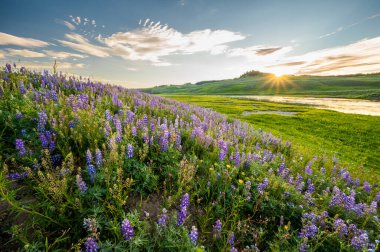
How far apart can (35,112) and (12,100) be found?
34.6 inches

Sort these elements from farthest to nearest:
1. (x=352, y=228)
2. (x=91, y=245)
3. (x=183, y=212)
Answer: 1. (x=352, y=228)
2. (x=183, y=212)
3. (x=91, y=245)

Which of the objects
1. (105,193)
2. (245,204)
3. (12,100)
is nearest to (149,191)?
(105,193)

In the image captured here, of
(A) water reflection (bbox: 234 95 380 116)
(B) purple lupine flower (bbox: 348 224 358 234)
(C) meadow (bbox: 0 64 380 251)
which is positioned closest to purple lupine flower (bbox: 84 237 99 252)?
(C) meadow (bbox: 0 64 380 251)

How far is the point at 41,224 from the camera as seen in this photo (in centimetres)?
249

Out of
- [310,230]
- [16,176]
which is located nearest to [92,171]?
[16,176]

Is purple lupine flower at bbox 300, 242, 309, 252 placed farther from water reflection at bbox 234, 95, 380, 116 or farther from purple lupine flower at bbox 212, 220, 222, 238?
water reflection at bbox 234, 95, 380, 116

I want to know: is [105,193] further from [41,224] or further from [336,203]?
[336,203]

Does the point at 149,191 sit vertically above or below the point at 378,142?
above

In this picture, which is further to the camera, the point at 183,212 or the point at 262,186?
the point at 262,186

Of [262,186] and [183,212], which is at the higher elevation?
[183,212]

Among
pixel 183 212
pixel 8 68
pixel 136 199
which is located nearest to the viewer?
pixel 183 212

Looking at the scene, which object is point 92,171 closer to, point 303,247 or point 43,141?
point 43,141

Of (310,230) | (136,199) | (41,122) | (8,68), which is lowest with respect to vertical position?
(310,230)

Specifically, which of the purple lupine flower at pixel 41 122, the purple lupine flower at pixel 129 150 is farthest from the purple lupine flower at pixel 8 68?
the purple lupine flower at pixel 129 150
